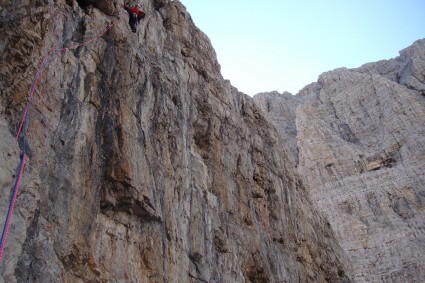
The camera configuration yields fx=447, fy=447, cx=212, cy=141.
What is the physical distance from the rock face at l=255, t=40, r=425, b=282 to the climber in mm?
37171

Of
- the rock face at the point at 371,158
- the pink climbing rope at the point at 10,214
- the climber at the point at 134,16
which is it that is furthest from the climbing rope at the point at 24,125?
the rock face at the point at 371,158

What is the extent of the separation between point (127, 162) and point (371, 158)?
53350 mm

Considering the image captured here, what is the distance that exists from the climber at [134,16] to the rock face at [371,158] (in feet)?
122

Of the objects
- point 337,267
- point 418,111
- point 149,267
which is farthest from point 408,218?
point 149,267

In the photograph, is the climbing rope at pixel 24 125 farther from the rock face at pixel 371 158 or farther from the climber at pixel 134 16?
the rock face at pixel 371 158

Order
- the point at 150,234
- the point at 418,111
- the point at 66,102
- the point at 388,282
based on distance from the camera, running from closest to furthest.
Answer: the point at 66,102, the point at 150,234, the point at 388,282, the point at 418,111

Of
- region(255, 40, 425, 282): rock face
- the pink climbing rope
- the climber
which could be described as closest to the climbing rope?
the pink climbing rope

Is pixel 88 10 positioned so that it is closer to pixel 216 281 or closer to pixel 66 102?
pixel 66 102

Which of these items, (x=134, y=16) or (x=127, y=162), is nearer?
(x=127, y=162)

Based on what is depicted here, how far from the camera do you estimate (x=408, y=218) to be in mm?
49812

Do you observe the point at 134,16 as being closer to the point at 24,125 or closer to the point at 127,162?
the point at 127,162

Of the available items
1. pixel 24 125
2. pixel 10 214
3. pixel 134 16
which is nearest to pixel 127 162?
pixel 24 125

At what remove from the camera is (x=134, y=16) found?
54.2 ft

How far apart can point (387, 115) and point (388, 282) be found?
2732cm
